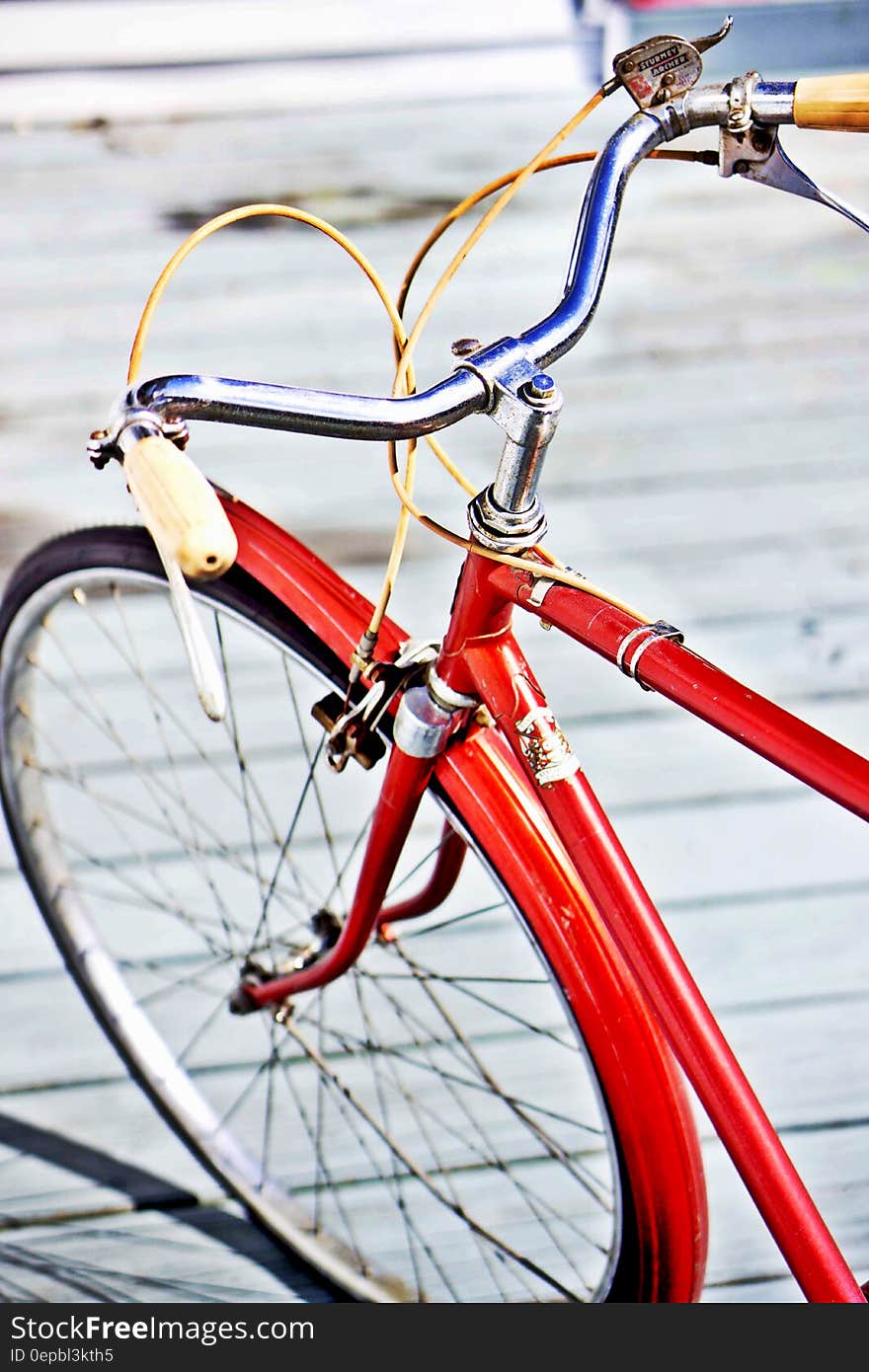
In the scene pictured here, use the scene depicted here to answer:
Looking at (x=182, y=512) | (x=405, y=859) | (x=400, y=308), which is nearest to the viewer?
(x=182, y=512)

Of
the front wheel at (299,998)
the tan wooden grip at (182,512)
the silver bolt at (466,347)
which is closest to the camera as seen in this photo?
the tan wooden grip at (182,512)

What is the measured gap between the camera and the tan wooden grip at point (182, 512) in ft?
1.50

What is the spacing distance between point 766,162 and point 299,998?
84cm

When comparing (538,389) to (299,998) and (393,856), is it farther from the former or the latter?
(299,998)

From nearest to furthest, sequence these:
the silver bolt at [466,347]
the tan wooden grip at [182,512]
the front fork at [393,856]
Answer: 1. the tan wooden grip at [182,512]
2. the silver bolt at [466,347]
3. the front fork at [393,856]

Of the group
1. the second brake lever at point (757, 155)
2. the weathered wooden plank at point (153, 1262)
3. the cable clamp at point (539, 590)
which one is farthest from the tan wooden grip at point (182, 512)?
the weathered wooden plank at point (153, 1262)

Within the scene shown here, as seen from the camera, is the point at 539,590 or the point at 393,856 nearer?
the point at 539,590

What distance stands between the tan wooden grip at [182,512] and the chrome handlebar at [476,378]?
0.12 feet

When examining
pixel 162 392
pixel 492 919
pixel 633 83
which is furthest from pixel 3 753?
pixel 633 83

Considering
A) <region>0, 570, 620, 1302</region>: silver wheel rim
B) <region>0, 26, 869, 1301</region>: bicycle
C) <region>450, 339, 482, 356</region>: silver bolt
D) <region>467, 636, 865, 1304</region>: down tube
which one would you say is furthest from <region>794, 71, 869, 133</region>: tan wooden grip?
<region>0, 570, 620, 1302</region>: silver wheel rim

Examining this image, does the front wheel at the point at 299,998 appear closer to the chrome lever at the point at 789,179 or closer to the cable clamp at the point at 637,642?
the cable clamp at the point at 637,642

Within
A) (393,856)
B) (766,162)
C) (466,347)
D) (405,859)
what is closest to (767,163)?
(766,162)

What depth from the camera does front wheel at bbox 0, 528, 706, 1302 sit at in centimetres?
102

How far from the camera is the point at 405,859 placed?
4.31 feet
